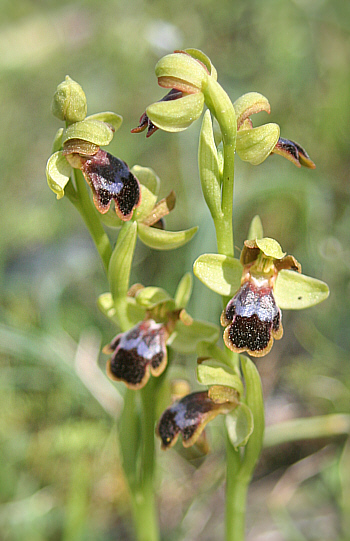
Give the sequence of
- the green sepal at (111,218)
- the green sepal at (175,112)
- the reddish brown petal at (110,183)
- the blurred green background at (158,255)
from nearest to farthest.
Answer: the green sepal at (175,112)
the reddish brown petal at (110,183)
the green sepal at (111,218)
the blurred green background at (158,255)

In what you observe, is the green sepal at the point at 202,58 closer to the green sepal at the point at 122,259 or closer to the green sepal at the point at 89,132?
the green sepal at the point at 89,132

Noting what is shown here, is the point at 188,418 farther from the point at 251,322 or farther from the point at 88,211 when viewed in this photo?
the point at 88,211

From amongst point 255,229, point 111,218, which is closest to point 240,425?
point 255,229

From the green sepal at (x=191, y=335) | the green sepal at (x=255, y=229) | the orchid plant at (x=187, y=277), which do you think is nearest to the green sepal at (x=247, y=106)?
the orchid plant at (x=187, y=277)

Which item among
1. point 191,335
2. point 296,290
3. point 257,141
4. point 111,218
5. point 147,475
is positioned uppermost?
point 257,141

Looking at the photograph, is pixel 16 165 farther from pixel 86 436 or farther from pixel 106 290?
pixel 86 436

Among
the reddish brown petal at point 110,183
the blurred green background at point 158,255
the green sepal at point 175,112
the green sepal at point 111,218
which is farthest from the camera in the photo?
the blurred green background at point 158,255

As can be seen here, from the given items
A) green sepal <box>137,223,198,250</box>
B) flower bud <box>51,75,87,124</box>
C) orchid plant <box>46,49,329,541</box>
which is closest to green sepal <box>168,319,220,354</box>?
orchid plant <box>46,49,329,541</box>
